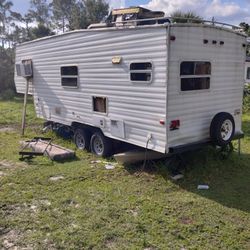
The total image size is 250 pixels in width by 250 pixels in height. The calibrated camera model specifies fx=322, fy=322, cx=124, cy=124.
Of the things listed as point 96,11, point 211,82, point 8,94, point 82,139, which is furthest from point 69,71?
point 96,11

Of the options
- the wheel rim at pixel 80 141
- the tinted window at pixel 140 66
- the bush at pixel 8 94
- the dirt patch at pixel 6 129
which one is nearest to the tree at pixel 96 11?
the bush at pixel 8 94

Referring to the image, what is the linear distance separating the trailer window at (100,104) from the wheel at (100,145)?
60 cm

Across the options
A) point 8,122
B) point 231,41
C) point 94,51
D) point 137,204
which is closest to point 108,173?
point 137,204

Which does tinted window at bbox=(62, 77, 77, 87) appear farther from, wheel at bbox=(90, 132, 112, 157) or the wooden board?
the wooden board

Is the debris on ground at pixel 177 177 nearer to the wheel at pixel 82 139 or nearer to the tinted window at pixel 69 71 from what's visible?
the wheel at pixel 82 139

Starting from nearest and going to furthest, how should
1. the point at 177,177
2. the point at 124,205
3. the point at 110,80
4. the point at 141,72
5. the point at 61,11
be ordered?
the point at 124,205
the point at 141,72
the point at 177,177
the point at 110,80
the point at 61,11

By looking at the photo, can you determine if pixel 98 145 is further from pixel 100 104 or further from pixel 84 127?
pixel 100 104

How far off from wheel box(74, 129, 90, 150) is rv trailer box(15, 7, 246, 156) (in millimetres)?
26

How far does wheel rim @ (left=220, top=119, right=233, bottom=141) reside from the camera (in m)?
6.69

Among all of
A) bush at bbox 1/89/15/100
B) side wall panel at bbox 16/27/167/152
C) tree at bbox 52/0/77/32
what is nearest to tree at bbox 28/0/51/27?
tree at bbox 52/0/77/32

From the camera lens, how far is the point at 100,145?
792cm

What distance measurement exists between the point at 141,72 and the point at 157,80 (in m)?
0.48

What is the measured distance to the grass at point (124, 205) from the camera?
4.25m

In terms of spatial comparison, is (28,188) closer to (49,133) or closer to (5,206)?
(5,206)
